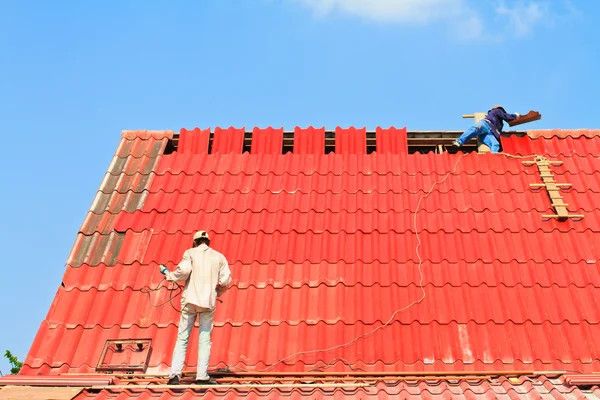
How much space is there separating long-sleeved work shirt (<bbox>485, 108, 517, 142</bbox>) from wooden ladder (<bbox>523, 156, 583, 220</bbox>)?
3.00 feet

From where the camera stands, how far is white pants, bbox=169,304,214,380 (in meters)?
5.91

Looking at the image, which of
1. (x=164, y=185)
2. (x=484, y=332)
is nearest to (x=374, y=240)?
(x=484, y=332)

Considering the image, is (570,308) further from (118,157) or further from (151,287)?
(118,157)

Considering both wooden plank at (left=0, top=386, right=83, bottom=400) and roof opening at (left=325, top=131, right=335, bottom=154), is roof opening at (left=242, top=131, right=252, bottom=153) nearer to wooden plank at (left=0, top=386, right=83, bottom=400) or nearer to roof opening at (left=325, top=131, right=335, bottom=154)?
roof opening at (left=325, top=131, right=335, bottom=154)

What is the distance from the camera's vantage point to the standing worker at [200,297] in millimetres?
5965

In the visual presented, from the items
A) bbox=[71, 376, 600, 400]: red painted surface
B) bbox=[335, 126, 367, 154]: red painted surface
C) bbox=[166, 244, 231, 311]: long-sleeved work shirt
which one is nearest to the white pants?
bbox=[166, 244, 231, 311]: long-sleeved work shirt

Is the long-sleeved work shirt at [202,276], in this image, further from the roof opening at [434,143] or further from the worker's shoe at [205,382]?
the roof opening at [434,143]

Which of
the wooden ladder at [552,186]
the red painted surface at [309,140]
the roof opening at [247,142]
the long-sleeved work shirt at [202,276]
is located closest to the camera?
the long-sleeved work shirt at [202,276]

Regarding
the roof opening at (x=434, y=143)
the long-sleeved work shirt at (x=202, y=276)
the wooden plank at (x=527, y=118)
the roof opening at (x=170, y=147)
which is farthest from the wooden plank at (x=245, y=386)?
the wooden plank at (x=527, y=118)

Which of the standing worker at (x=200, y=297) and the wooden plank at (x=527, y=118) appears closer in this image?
the standing worker at (x=200, y=297)

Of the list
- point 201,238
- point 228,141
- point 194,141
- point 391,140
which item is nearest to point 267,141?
point 228,141

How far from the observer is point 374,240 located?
8.29 m

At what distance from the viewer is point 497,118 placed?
10508 mm

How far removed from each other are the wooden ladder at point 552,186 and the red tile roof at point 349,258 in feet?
0.37
